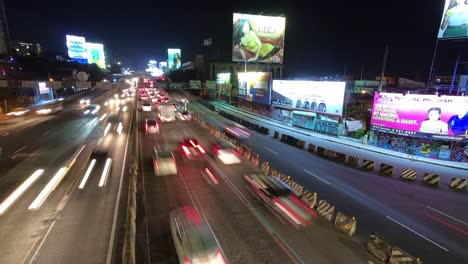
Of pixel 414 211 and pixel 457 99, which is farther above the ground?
pixel 457 99

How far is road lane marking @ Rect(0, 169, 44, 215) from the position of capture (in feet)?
50.9

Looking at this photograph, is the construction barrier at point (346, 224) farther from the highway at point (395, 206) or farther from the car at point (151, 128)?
the car at point (151, 128)

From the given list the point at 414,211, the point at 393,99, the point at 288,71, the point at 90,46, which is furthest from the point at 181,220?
the point at 90,46

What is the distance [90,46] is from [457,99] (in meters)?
139

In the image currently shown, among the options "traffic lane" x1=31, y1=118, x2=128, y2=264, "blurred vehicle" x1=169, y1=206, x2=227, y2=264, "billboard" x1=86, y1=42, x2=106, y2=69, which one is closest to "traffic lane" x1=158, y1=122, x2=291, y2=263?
"blurred vehicle" x1=169, y1=206, x2=227, y2=264

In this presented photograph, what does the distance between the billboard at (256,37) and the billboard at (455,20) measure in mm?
32184

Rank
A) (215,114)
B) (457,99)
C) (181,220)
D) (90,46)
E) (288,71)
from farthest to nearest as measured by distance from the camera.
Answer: (90,46) < (288,71) < (215,114) < (457,99) < (181,220)

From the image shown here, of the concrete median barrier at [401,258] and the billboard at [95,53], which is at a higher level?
the billboard at [95,53]

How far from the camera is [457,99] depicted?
23.7m

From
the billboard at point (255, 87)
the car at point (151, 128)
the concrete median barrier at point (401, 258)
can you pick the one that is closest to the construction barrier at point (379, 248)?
the concrete median barrier at point (401, 258)

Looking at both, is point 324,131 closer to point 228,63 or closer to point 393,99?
point 393,99

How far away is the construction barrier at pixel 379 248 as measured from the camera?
1128 cm

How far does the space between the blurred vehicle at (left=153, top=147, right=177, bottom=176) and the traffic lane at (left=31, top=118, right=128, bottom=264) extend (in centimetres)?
307

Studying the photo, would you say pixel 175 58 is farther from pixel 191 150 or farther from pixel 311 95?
pixel 191 150
